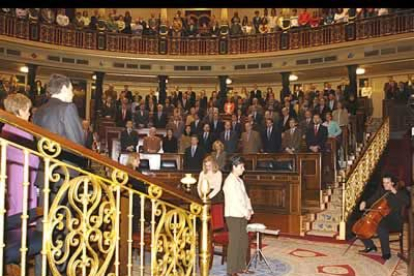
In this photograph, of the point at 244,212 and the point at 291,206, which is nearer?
the point at 244,212

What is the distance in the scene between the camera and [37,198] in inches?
120

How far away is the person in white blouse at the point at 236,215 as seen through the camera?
521 centimetres

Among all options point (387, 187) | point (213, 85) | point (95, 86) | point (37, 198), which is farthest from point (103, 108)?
point (37, 198)

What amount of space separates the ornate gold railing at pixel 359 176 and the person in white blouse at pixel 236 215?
11.5ft

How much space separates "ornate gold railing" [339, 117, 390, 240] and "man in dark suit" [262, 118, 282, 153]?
6.82 feet

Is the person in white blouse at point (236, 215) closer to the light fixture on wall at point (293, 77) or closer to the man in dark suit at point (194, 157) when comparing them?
the man in dark suit at point (194, 157)

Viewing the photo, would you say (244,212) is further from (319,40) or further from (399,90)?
(319,40)

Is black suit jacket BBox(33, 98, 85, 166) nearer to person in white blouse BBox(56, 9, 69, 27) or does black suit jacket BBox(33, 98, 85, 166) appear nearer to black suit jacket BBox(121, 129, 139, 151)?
black suit jacket BBox(121, 129, 139, 151)

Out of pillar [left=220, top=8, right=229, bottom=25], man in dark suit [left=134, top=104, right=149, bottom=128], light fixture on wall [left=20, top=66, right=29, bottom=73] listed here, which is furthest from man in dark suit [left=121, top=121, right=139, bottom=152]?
pillar [left=220, top=8, right=229, bottom=25]

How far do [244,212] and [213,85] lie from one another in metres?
16.0

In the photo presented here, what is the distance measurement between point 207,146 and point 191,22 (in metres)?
9.95

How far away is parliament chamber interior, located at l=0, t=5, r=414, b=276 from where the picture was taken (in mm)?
2762

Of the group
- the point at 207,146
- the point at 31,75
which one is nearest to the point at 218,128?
the point at 207,146

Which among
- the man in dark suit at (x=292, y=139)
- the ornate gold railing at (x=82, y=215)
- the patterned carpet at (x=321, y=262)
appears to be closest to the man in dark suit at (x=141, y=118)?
the man in dark suit at (x=292, y=139)
